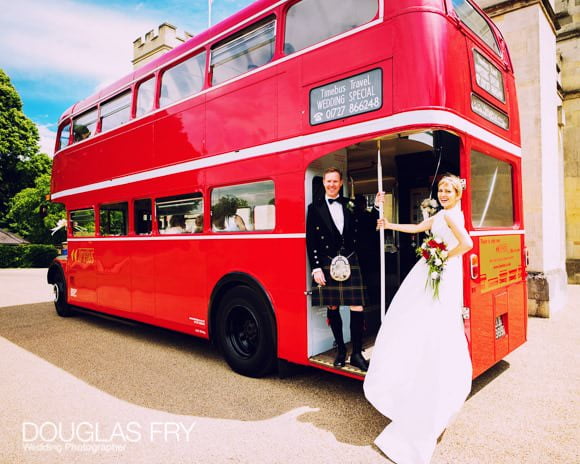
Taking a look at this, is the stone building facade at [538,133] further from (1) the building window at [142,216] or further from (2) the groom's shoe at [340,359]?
(1) the building window at [142,216]

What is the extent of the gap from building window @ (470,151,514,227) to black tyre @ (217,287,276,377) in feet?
7.74

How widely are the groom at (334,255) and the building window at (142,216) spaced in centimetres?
307

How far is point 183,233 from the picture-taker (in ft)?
18.8

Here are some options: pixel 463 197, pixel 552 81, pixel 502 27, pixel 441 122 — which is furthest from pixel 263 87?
pixel 552 81

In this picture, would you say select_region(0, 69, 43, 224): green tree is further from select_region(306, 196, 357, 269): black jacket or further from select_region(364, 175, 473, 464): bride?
select_region(364, 175, 473, 464): bride

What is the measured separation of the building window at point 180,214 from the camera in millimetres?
5488

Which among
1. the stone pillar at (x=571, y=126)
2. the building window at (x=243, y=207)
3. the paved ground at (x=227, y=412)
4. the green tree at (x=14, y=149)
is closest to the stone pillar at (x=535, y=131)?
the paved ground at (x=227, y=412)

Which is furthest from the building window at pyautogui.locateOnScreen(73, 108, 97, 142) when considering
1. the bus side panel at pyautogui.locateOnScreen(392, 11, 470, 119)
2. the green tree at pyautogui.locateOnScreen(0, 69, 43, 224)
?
the green tree at pyautogui.locateOnScreen(0, 69, 43, 224)

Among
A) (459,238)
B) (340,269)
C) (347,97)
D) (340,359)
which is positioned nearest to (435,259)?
(459,238)

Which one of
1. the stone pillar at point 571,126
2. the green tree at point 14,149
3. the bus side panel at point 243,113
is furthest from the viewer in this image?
the green tree at point 14,149

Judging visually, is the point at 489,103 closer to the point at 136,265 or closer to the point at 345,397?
the point at 345,397

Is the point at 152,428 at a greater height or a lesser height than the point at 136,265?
lesser

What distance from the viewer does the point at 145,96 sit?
21.1 feet

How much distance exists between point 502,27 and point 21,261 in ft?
88.8
